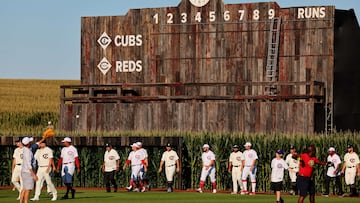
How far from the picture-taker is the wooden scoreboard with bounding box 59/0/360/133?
168 feet

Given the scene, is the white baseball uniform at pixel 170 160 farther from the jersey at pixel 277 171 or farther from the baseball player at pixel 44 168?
the baseball player at pixel 44 168

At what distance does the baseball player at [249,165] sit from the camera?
41781 millimetres

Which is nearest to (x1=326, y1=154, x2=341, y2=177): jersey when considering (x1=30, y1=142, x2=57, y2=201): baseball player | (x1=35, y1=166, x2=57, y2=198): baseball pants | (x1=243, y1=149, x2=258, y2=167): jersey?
(x1=243, y1=149, x2=258, y2=167): jersey

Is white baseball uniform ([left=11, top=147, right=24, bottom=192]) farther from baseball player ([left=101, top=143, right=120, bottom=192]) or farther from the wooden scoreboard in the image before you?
the wooden scoreboard

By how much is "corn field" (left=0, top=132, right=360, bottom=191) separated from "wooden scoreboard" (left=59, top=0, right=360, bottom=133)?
3846 mm

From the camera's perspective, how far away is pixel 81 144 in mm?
49062

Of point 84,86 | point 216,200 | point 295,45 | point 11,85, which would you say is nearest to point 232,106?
point 295,45

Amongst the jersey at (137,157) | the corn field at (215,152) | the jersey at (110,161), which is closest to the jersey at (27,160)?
the jersey at (110,161)

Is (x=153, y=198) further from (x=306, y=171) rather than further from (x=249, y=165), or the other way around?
(x=306, y=171)

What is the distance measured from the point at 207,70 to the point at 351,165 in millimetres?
14484

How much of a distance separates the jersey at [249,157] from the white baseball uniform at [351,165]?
3.57 m

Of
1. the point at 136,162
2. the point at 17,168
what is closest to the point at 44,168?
the point at 17,168

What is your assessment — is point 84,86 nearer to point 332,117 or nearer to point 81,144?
point 81,144

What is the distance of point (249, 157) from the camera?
42.0m
